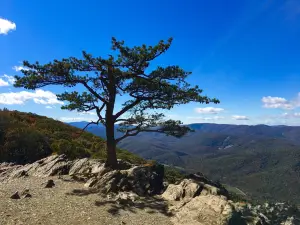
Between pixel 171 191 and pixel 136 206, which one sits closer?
pixel 136 206

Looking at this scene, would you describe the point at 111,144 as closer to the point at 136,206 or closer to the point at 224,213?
the point at 136,206

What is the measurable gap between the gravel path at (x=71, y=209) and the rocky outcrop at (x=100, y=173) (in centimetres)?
173

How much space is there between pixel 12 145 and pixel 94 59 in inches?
640

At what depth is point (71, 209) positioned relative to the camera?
49.7 feet

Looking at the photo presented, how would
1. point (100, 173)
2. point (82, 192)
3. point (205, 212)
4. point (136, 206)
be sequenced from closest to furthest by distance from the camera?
point (205, 212), point (136, 206), point (82, 192), point (100, 173)

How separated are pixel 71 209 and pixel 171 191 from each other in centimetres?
748

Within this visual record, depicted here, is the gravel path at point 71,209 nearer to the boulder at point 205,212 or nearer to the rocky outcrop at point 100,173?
the boulder at point 205,212

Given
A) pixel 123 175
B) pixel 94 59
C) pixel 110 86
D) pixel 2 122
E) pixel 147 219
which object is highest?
pixel 94 59

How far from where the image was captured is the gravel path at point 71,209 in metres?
13.6

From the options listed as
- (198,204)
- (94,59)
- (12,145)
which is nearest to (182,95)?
(94,59)

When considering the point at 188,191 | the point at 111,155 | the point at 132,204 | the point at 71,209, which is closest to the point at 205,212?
the point at 188,191

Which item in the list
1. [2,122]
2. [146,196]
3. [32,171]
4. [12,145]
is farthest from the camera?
[2,122]

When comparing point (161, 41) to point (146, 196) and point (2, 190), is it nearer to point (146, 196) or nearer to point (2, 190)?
point (146, 196)

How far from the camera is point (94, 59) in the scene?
72.1 ft
